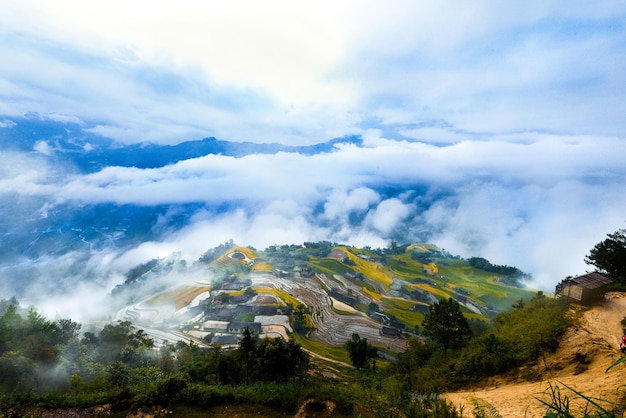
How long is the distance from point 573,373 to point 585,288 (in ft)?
32.4

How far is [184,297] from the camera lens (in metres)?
100

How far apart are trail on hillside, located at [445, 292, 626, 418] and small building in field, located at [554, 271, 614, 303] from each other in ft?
7.54

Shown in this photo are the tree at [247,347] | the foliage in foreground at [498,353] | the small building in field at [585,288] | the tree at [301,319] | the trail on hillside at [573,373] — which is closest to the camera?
the trail on hillside at [573,373]

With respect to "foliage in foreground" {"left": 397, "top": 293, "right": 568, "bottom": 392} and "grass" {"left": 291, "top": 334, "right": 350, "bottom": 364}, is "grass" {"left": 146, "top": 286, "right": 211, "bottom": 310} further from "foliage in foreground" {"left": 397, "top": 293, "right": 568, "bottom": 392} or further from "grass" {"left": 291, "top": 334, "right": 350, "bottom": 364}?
"foliage in foreground" {"left": 397, "top": 293, "right": 568, "bottom": 392}

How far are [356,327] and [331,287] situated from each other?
26813 mm

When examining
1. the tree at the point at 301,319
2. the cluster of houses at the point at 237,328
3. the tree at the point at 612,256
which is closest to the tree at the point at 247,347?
the tree at the point at 612,256

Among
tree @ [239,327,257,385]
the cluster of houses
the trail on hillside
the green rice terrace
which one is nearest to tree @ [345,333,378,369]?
the green rice terrace

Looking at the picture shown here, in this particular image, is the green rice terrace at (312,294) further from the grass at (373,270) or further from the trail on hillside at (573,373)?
the trail on hillside at (573,373)

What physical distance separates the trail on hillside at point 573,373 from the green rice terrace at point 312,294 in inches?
1932

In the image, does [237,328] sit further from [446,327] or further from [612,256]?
[612,256]

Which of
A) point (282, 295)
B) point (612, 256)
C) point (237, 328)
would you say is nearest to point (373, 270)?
point (282, 295)

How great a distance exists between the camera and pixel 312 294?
321ft

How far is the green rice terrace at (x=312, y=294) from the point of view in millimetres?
74938

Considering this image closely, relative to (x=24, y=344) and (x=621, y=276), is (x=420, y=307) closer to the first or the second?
(x=621, y=276)
